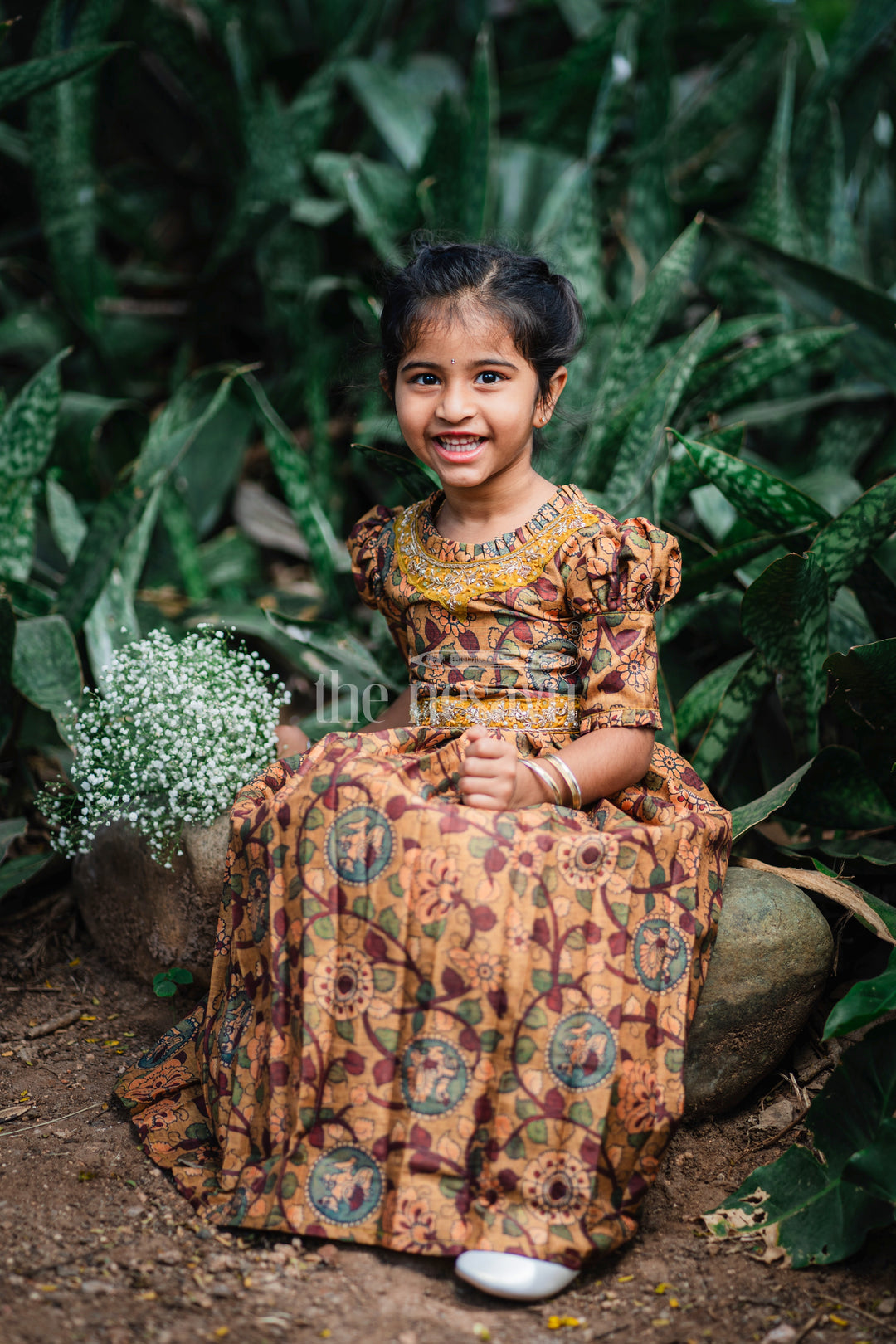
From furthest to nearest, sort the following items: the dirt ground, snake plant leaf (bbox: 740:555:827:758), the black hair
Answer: snake plant leaf (bbox: 740:555:827:758) < the black hair < the dirt ground

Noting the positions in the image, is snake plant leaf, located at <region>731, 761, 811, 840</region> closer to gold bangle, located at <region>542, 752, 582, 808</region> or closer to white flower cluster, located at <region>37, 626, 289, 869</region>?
gold bangle, located at <region>542, 752, 582, 808</region>

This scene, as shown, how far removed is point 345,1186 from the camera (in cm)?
114

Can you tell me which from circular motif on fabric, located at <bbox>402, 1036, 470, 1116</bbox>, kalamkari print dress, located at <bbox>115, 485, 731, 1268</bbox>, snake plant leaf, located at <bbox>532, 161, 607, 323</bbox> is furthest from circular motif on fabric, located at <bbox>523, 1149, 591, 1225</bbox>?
snake plant leaf, located at <bbox>532, 161, 607, 323</bbox>

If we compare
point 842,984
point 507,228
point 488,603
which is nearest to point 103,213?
point 507,228

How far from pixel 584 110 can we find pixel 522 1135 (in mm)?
2528

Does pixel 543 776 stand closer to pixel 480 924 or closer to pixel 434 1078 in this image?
pixel 480 924

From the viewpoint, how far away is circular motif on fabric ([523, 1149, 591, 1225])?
3.68ft

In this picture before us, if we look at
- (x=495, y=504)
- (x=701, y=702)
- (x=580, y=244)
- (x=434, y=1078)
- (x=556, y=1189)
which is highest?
(x=580, y=244)

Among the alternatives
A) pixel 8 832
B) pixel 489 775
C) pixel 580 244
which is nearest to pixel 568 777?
pixel 489 775

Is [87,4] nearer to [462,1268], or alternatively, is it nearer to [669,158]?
[669,158]

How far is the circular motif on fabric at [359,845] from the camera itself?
3.79 feet

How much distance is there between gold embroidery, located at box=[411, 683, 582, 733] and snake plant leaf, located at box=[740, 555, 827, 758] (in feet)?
1.04

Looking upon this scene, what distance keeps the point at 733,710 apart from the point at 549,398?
58cm

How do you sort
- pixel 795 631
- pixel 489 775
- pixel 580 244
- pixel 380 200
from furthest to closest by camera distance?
pixel 380 200
pixel 580 244
pixel 795 631
pixel 489 775
